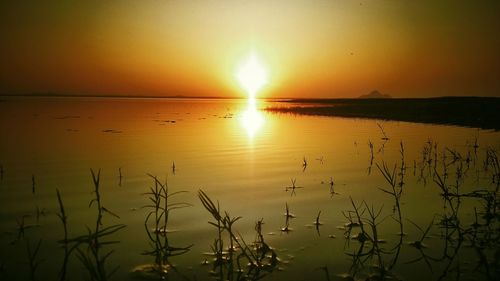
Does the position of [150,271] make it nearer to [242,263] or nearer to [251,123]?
[242,263]

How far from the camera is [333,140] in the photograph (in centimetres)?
2341

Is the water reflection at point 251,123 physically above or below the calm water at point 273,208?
above

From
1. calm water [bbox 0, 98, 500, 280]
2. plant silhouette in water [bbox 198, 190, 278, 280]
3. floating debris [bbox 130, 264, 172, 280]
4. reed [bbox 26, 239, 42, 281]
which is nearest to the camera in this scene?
reed [bbox 26, 239, 42, 281]

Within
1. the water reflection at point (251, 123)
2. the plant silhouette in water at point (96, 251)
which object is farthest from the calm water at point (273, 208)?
the water reflection at point (251, 123)

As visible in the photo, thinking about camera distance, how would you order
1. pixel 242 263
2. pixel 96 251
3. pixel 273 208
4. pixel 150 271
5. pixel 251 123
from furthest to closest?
pixel 251 123 < pixel 273 208 < pixel 242 263 < pixel 150 271 < pixel 96 251

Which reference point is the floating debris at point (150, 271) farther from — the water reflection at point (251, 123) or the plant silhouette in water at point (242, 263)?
the water reflection at point (251, 123)

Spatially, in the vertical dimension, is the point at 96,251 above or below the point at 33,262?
above

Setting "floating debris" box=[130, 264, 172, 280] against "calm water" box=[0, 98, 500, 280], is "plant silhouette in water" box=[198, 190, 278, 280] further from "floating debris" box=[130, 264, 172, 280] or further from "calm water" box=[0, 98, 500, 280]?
"floating debris" box=[130, 264, 172, 280]

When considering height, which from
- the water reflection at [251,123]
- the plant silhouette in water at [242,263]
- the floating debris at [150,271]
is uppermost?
the water reflection at [251,123]

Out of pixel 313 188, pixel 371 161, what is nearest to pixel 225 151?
pixel 371 161

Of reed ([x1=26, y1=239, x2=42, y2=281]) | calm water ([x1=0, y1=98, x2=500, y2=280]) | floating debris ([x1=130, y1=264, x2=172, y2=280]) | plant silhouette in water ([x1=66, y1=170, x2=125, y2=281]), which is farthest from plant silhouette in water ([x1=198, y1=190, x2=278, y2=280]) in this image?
reed ([x1=26, y1=239, x2=42, y2=281])

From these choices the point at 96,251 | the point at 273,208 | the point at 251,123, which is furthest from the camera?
the point at 251,123

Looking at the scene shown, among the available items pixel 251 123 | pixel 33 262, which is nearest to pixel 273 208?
pixel 33 262

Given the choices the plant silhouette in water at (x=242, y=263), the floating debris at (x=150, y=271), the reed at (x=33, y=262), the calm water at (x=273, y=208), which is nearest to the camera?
the reed at (x=33, y=262)
